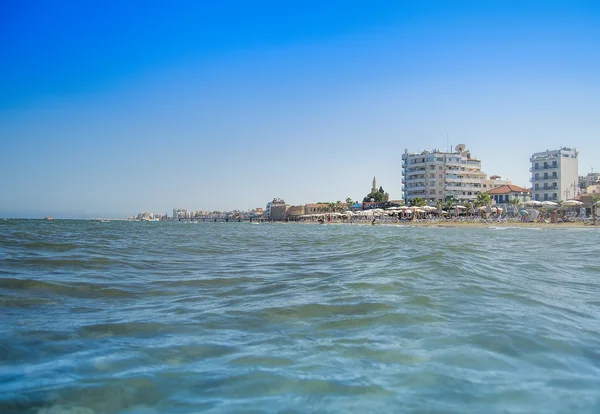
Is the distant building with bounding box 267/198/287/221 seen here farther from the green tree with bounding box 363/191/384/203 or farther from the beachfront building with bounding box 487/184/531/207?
the beachfront building with bounding box 487/184/531/207

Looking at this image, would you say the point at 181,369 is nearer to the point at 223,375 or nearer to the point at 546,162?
the point at 223,375

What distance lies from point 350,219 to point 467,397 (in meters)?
90.8

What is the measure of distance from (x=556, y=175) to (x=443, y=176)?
68.8 ft

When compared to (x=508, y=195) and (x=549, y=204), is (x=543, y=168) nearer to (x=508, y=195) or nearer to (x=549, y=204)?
(x=508, y=195)

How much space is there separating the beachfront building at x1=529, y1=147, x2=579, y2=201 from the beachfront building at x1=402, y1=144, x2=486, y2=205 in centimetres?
1247

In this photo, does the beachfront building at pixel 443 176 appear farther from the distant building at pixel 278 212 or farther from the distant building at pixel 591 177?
the distant building at pixel 278 212

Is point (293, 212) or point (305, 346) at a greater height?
point (293, 212)

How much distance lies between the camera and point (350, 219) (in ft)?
307

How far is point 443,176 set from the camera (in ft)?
301

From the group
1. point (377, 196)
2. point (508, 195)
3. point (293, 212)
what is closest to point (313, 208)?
point (293, 212)

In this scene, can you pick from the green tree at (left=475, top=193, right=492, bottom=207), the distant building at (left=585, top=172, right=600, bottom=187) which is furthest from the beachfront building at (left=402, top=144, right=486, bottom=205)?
the distant building at (left=585, top=172, right=600, bottom=187)

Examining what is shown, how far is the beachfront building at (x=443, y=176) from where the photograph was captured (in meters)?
91.4

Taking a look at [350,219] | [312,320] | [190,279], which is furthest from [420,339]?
[350,219]

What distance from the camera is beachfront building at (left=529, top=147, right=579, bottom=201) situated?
78750 mm
